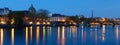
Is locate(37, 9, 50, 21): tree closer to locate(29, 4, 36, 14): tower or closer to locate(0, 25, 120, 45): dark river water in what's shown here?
locate(29, 4, 36, 14): tower

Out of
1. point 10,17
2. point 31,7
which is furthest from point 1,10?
point 10,17

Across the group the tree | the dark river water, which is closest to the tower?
the tree

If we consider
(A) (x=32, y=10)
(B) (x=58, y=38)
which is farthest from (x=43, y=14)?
(B) (x=58, y=38)

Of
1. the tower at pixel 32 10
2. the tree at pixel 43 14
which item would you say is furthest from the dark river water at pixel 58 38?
the tree at pixel 43 14

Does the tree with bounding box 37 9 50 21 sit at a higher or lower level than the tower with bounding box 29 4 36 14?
lower

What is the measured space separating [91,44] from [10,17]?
76183 millimetres

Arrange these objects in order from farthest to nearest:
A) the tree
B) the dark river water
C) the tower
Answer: the tree
the tower
the dark river water

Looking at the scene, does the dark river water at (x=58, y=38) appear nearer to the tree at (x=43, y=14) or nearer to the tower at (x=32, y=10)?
the tower at (x=32, y=10)

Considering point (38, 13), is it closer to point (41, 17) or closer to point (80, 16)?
point (41, 17)

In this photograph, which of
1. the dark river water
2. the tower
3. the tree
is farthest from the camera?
the tree

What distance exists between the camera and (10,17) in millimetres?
105625

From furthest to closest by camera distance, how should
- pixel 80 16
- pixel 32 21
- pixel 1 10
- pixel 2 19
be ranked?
pixel 80 16, pixel 1 10, pixel 32 21, pixel 2 19

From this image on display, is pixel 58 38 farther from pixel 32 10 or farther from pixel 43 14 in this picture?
pixel 43 14

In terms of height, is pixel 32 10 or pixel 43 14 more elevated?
pixel 32 10
